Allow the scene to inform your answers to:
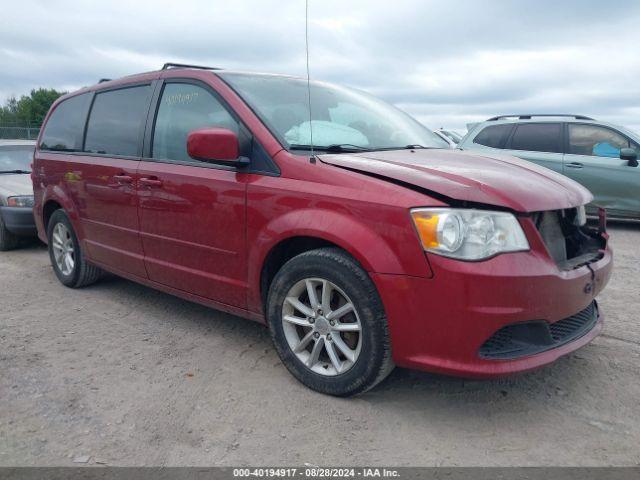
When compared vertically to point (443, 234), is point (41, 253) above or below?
below

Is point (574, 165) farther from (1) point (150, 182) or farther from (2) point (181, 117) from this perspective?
(1) point (150, 182)

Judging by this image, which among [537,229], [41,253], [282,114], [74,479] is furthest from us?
[41,253]

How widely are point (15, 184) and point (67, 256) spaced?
2.71 m

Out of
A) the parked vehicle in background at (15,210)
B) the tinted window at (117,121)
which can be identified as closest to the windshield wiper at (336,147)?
the tinted window at (117,121)

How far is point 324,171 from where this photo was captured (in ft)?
9.70

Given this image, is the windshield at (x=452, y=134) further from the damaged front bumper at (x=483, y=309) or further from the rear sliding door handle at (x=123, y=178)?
the damaged front bumper at (x=483, y=309)

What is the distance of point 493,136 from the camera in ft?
29.4

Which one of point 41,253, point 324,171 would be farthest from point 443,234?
point 41,253

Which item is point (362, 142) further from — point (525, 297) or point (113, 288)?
point (113, 288)

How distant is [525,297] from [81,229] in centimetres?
369

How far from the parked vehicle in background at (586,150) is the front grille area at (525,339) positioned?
599cm

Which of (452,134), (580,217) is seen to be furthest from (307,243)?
(452,134)

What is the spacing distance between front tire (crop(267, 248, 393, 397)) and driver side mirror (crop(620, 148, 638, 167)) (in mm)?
6611

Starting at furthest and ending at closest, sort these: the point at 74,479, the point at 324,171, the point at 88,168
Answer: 1. the point at 88,168
2. the point at 324,171
3. the point at 74,479
